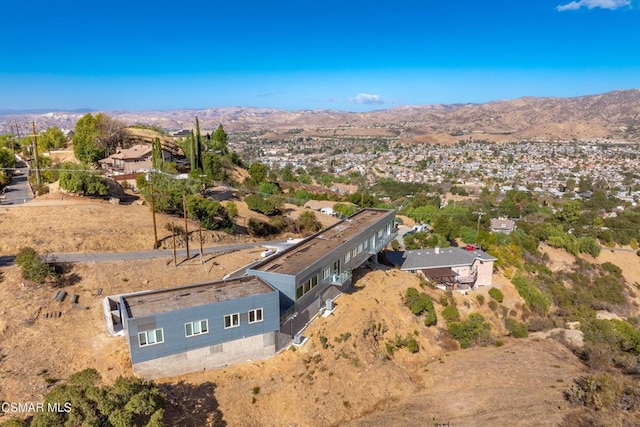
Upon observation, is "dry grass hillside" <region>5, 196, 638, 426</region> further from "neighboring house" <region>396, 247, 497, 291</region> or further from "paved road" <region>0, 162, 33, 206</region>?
"paved road" <region>0, 162, 33, 206</region>

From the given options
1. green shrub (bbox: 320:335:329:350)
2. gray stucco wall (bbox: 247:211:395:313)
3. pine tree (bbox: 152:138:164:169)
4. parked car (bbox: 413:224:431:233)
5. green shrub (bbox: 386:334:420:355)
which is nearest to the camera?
gray stucco wall (bbox: 247:211:395:313)

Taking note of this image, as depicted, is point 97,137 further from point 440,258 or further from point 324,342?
point 324,342

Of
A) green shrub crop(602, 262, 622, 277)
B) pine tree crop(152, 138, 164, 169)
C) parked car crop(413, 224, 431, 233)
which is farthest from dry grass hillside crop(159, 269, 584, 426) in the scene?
pine tree crop(152, 138, 164, 169)

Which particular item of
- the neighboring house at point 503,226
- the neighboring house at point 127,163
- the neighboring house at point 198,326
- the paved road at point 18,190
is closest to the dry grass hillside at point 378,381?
the neighboring house at point 198,326

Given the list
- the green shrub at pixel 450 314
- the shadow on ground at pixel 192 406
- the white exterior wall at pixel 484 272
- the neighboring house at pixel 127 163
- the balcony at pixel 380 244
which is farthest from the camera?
the neighboring house at pixel 127 163

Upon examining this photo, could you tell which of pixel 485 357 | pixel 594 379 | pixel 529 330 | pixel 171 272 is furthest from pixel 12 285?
pixel 529 330

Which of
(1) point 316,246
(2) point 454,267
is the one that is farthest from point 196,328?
(2) point 454,267

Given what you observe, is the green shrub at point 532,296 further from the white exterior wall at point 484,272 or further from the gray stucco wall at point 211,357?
the gray stucco wall at point 211,357
